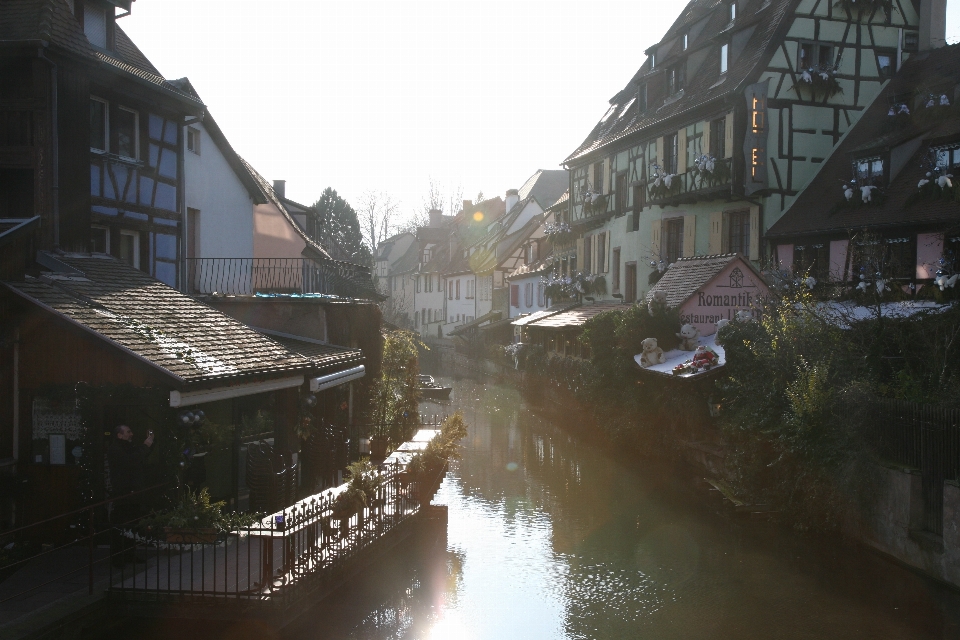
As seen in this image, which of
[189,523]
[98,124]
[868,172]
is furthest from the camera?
[868,172]

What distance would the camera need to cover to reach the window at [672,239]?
29.6 metres

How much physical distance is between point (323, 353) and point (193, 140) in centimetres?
724

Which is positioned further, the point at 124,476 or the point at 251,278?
the point at 251,278

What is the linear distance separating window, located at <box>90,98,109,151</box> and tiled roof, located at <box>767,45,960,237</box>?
54.7ft

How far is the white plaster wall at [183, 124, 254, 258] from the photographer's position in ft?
65.4

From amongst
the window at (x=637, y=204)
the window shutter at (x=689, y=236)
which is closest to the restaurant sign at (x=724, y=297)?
the window shutter at (x=689, y=236)

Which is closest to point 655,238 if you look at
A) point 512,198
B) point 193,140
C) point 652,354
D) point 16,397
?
point 652,354

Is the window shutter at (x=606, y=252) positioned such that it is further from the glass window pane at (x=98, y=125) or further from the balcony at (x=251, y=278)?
the glass window pane at (x=98, y=125)

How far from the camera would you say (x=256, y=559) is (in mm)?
9992

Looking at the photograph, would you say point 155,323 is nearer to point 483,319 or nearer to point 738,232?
point 738,232

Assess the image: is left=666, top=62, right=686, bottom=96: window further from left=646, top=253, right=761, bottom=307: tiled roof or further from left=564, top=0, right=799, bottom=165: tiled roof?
left=646, top=253, right=761, bottom=307: tiled roof

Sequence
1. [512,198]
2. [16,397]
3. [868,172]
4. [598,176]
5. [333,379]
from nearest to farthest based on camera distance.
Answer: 1. [16,397]
2. [333,379]
3. [868,172]
4. [598,176]
5. [512,198]

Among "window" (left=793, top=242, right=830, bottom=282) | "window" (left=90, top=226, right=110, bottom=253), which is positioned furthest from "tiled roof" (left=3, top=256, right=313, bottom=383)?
"window" (left=793, top=242, right=830, bottom=282)

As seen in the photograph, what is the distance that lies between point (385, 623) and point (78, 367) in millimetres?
4795
